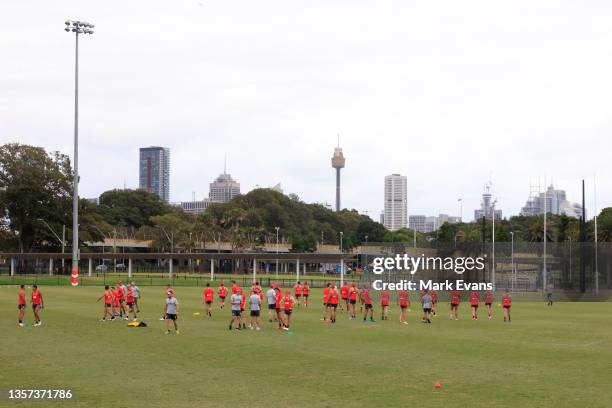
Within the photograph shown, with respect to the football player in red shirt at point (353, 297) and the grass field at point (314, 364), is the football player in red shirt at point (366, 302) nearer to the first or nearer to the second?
the grass field at point (314, 364)

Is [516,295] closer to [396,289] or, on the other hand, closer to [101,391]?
[396,289]

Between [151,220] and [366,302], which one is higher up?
[151,220]

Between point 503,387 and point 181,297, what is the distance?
43.0m

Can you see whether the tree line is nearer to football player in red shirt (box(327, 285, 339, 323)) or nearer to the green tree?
the green tree

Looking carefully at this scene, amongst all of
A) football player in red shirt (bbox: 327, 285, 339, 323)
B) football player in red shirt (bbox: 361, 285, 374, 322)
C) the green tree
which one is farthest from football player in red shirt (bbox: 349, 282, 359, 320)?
the green tree

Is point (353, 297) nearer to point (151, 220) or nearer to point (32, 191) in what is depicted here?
point (32, 191)

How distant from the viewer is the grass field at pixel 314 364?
17203 millimetres

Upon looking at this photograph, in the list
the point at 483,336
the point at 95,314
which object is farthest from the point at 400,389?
the point at 95,314

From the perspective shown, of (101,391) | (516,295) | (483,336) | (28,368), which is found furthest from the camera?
(516,295)

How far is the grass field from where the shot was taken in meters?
17.2

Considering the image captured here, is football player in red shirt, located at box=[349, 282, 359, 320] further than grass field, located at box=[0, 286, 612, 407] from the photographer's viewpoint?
Yes

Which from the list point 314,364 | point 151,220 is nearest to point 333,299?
point 314,364

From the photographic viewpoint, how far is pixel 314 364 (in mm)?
22234

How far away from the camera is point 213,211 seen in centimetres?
17238
